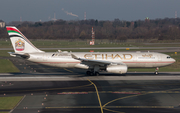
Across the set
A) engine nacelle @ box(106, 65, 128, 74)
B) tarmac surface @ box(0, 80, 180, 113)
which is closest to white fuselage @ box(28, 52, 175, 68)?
engine nacelle @ box(106, 65, 128, 74)

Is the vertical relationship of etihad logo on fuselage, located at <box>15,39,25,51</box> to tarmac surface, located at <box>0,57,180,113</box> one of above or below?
above

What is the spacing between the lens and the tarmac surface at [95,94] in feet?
76.9

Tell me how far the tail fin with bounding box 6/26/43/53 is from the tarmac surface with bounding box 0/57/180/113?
238 inches

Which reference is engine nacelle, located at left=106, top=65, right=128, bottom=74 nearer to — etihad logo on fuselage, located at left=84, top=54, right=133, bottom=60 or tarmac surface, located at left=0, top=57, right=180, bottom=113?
tarmac surface, located at left=0, top=57, right=180, bottom=113

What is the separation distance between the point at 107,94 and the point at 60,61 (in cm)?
1669

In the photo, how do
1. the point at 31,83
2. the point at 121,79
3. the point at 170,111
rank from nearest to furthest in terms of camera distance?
the point at 170,111 < the point at 31,83 < the point at 121,79

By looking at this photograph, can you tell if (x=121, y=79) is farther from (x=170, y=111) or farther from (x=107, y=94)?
(x=170, y=111)

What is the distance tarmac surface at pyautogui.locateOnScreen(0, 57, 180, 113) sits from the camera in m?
23.4

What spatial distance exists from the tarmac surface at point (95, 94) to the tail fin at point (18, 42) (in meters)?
6.04

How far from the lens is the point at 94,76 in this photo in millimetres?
42188

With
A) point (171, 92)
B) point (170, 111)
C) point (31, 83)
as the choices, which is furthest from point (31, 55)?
point (170, 111)

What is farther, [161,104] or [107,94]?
[107,94]

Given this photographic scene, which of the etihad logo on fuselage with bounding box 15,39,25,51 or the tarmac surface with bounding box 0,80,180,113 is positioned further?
the etihad logo on fuselage with bounding box 15,39,25,51

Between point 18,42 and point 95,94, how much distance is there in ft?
69.5
